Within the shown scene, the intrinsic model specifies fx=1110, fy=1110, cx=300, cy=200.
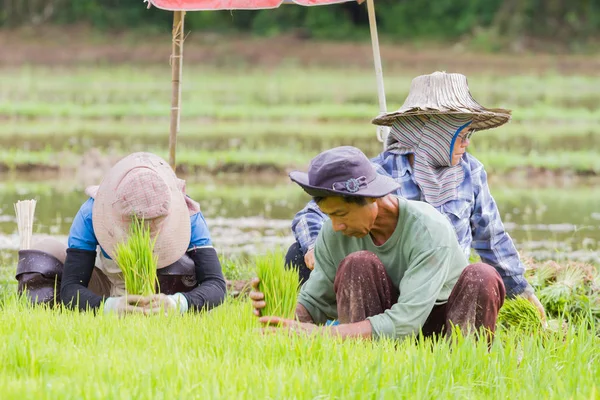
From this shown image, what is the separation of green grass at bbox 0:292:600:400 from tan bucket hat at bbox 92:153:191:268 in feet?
1.87

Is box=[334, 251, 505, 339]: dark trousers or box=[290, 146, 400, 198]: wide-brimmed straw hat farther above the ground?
box=[290, 146, 400, 198]: wide-brimmed straw hat

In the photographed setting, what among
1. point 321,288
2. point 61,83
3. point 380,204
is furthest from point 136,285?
point 61,83

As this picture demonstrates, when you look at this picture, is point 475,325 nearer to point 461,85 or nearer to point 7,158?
point 461,85

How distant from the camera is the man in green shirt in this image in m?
4.14

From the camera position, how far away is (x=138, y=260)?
4820 millimetres

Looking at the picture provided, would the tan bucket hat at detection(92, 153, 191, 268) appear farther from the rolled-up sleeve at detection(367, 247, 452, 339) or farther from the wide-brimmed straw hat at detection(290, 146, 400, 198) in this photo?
the rolled-up sleeve at detection(367, 247, 452, 339)

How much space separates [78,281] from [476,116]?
200 centimetres

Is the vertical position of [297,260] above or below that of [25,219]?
below

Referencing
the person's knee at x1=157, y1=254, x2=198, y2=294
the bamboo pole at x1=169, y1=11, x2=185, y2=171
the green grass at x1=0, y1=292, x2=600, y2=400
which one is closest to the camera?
the green grass at x1=0, y1=292, x2=600, y2=400

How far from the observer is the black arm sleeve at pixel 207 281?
17.0ft

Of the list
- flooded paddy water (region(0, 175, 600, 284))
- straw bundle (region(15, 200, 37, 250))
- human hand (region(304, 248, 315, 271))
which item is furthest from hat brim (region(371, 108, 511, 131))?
flooded paddy water (region(0, 175, 600, 284))

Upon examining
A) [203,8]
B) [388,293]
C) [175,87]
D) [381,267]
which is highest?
[203,8]

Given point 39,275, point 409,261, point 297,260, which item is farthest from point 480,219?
point 39,275

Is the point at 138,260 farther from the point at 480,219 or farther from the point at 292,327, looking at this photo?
the point at 480,219
